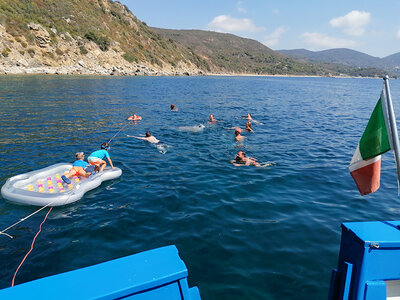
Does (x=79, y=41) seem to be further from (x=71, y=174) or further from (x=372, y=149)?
(x=372, y=149)

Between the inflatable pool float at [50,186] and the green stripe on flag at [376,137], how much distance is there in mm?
7752

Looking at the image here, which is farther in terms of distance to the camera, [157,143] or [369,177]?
[157,143]

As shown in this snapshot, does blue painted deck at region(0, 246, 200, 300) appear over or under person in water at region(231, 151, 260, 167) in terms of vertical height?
over

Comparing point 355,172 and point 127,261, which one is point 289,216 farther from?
point 127,261

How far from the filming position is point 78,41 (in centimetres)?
7212

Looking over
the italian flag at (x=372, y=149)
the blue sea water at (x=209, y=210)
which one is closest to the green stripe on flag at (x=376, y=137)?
the italian flag at (x=372, y=149)

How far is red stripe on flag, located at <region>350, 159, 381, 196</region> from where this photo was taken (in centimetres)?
399

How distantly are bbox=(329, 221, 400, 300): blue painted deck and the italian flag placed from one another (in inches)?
38.0

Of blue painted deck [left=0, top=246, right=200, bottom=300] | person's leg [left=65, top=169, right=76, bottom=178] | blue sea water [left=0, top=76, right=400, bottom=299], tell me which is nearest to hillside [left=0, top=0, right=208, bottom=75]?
blue sea water [left=0, top=76, right=400, bottom=299]

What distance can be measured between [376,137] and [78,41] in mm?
82431

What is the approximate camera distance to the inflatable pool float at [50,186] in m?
7.84

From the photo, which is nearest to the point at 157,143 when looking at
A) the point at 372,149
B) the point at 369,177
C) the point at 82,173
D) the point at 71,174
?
the point at 82,173

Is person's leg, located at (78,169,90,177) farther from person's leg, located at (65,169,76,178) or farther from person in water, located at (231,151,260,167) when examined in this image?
person in water, located at (231,151,260,167)

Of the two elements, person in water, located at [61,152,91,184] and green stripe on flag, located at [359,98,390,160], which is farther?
person in water, located at [61,152,91,184]
